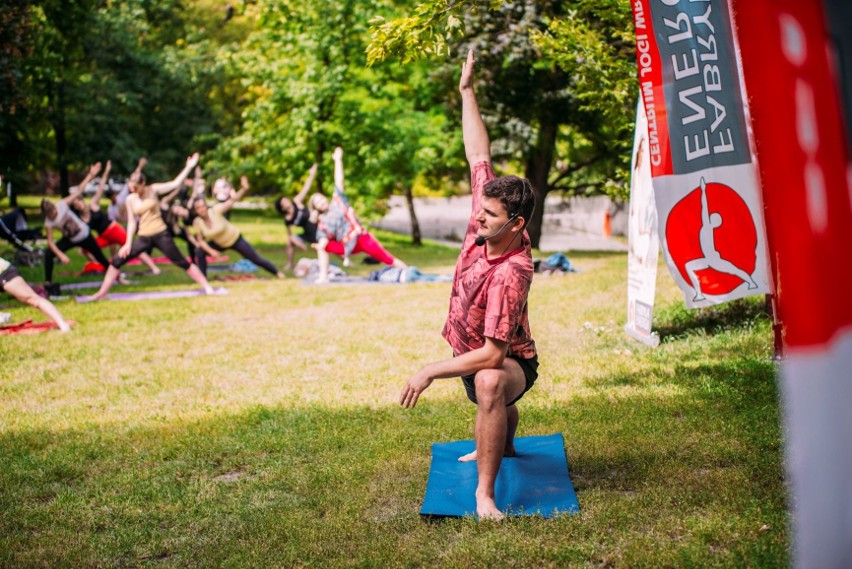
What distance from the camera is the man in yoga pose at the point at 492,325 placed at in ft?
13.7

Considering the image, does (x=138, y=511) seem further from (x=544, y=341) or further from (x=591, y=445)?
(x=544, y=341)

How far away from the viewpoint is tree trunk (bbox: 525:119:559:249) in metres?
23.5

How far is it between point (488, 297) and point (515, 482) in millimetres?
1266

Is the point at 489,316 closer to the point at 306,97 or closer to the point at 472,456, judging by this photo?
the point at 472,456

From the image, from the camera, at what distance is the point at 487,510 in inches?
173

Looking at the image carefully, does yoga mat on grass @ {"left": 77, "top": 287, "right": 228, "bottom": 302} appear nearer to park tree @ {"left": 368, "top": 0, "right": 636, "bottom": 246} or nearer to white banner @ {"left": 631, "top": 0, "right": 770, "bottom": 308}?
park tree @ {"left": 368, "top": 0, "right": 636, "bottom": 246}

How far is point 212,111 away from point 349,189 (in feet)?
43.5

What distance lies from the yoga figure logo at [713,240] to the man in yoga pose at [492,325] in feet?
6.69

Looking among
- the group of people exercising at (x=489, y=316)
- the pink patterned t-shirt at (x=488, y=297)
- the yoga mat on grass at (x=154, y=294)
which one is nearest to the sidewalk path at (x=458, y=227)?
the yoga mat on grass at (x=154, y=294)

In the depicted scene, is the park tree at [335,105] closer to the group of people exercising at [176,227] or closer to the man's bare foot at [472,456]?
the group of people exercising at [176,227]

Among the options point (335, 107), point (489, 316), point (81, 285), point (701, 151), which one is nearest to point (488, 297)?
point (489, 316)

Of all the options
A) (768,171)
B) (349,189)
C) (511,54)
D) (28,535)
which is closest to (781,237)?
(768,171)

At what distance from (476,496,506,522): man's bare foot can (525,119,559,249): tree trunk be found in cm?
1951

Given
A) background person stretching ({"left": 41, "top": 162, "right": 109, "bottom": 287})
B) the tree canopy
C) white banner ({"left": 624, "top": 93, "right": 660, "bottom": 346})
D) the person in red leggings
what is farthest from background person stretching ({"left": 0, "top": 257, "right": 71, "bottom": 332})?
the tree canopy
